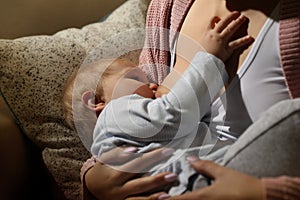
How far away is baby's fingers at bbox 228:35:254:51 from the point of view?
0.87 meters

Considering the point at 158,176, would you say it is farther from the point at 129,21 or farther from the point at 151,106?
the point at 129,21

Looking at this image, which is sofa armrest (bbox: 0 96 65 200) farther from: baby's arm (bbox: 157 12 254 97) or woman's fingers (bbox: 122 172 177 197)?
baby's arm (bbox: 157 12 254 97)

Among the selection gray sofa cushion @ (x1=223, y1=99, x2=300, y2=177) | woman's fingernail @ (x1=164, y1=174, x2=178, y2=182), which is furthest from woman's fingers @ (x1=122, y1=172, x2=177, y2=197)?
gray sofa cushion @ (x1=223, y1=99, x2=300, y2=177)

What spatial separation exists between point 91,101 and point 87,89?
0.02 meters

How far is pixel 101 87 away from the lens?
1043 millimetres

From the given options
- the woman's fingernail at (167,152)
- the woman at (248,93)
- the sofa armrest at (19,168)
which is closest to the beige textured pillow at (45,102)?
the sofa armrest at (19,168)

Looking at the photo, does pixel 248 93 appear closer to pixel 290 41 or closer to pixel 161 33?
pixel 290 41

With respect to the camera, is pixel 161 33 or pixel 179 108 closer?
pixel 179 108

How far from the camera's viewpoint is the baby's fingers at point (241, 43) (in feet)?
2.85

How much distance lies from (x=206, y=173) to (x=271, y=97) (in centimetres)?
16

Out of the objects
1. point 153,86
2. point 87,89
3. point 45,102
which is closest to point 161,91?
point 153,86

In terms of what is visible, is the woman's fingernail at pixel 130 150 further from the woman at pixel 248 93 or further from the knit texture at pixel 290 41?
the knit texture at pixel 290 41

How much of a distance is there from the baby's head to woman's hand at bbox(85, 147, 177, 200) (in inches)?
4.6

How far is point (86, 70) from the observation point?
1094 millimetres
